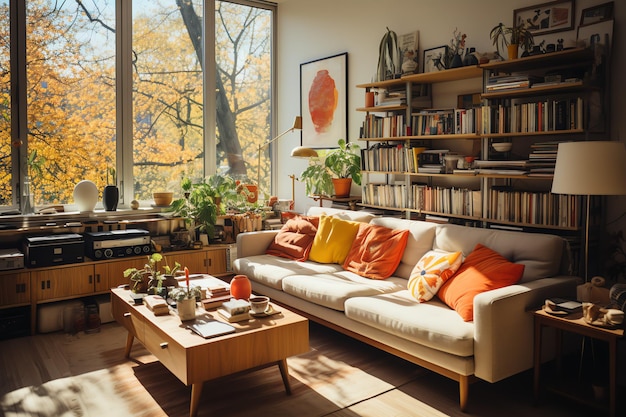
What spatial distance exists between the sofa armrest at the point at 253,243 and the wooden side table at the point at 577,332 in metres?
2.72

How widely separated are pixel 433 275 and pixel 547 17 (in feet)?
6.62

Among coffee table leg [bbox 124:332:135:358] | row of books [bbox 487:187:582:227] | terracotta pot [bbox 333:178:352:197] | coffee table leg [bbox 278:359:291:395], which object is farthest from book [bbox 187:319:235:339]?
terracotta pot [bbox 333:178:352:197]

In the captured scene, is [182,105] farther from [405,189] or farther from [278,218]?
[405,189]

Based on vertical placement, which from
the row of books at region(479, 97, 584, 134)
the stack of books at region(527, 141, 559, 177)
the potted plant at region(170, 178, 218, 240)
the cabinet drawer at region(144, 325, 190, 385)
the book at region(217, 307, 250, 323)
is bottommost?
the cabinet drawer at region(144, 325, 190, 385)

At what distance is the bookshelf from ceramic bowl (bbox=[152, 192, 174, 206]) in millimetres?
1923

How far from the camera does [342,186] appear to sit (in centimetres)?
540

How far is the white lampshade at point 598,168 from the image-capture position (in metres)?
3.02

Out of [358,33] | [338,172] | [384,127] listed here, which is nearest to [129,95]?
[338,172]

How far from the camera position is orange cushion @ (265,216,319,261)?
488 cm

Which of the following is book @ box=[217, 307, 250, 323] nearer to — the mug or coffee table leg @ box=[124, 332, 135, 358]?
the mug

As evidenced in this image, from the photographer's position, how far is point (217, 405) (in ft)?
10.1

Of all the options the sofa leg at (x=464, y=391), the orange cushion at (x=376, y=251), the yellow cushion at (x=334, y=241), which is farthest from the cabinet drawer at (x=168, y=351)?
the yellow cushion at (x=334, y=241)

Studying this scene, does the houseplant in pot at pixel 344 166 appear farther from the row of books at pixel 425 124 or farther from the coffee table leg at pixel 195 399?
the coffee table leg at pixel 195 399

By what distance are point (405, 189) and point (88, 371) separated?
281cm
